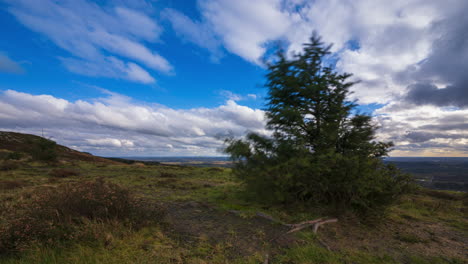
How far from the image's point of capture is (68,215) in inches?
185

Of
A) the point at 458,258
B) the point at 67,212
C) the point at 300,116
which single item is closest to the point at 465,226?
the point at 458,258

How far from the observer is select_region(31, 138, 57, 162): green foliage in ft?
91.9

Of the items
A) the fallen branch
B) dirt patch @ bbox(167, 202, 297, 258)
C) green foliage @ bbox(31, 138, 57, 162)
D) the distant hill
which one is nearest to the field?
dirt patch @ bbox(167, 202, 297, 258)

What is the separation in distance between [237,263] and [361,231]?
4.78 meters

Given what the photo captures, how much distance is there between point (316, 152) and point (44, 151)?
37026 mm

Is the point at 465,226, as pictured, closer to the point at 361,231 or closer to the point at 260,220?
the point at 361,231

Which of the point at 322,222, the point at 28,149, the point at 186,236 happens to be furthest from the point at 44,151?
the point at 322,222

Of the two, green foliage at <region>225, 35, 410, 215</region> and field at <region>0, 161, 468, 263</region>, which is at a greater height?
green foliage at <region>225, 35, 410, 215</region>

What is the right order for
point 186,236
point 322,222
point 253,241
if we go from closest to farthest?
point 253,241, point 186,236, point 322,222

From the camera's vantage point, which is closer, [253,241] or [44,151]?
[253,241]

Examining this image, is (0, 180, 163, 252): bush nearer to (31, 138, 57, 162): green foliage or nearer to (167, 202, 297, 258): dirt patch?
(167, 202, 297, 258): dirt patch

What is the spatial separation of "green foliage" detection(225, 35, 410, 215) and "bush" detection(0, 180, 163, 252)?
4013 millimetres

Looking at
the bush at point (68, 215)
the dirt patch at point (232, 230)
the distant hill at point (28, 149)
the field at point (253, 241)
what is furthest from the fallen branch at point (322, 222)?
the distant hill at point (28, 149)

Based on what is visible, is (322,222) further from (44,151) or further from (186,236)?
(44,151)
